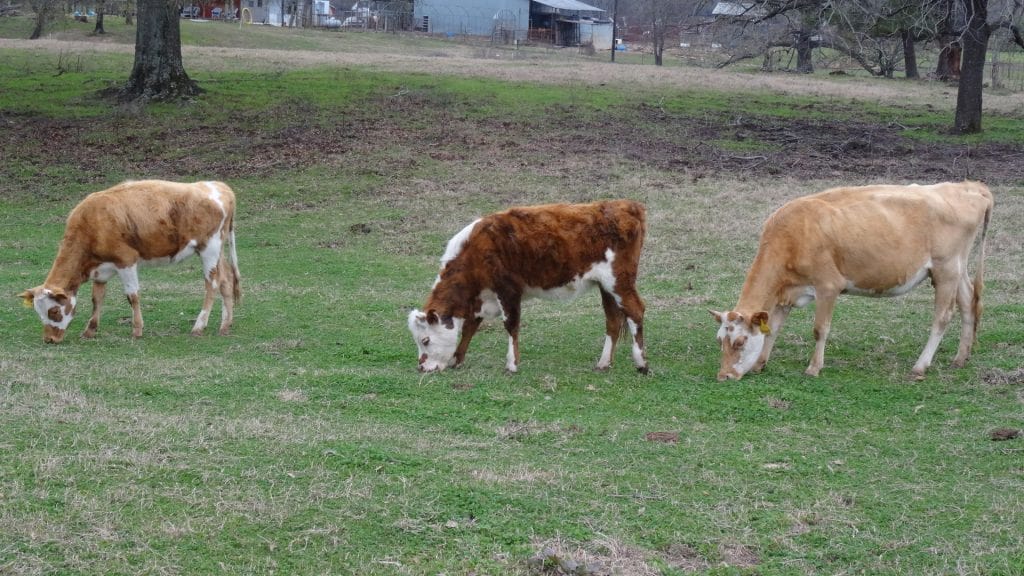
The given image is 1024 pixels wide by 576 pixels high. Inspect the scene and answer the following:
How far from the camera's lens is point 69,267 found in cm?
1192

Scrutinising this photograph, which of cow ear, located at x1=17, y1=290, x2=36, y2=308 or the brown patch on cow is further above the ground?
cow ear, located at x1=17, y1=290, x2=36, y2=308

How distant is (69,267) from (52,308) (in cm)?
55

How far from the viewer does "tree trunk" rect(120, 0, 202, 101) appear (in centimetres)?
2697

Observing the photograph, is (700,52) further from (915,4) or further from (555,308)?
(555,308)

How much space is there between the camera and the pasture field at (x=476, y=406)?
597 cm

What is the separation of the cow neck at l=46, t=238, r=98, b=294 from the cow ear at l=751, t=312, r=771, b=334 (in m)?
7.50

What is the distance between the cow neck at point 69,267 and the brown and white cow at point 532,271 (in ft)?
14.0

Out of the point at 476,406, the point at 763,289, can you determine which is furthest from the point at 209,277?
the point at 763,289

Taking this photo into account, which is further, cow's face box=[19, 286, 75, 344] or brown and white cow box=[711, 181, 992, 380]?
cow's face box=[19, 286, 75, 344]

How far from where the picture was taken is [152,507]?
6223 mm

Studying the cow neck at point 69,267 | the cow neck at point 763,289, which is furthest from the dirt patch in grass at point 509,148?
the cow neck at point 763,289

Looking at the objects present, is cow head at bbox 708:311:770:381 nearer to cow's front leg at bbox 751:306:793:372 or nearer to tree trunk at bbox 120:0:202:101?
cow's front leg at bbox 751:306:793:372

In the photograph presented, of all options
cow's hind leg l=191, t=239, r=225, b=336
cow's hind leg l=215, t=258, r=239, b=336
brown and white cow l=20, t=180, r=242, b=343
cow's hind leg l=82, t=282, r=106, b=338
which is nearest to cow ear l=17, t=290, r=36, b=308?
brown and white cow l=20, t=180, r=242, b=343

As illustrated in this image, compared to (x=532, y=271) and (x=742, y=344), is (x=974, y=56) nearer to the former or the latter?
(x=742, y=344)
